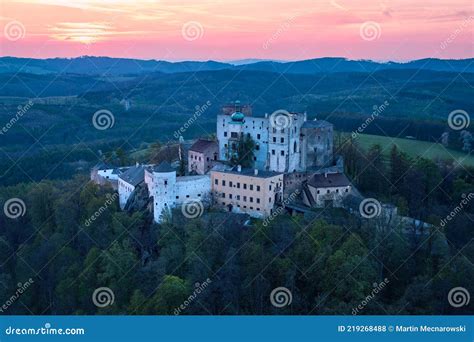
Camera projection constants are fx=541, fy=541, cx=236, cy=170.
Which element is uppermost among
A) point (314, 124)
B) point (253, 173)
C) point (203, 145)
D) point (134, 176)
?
point (314, 124)

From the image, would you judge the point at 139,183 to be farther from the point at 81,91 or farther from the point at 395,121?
the point at 81,91

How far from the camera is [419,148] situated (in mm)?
68500

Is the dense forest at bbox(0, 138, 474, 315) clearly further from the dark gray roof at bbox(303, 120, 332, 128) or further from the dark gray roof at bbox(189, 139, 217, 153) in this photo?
the dark gray roof at bbox(189, 139, 217, 153)

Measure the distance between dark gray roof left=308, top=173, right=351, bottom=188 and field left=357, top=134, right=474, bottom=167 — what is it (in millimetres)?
20292

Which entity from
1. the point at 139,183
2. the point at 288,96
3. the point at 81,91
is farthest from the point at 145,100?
the point at 139,183

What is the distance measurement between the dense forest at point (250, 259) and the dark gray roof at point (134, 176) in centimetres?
227

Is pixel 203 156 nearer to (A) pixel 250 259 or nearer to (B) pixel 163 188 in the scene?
(B) pixel 163 188

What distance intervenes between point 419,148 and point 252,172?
33911 millimetres

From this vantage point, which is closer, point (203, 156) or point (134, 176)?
point (134, 176)

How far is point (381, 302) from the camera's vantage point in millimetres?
34625

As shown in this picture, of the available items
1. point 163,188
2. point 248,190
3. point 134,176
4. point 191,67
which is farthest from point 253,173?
point 191,67

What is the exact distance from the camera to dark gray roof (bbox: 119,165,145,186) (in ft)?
152

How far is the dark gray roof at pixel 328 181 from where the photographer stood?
43166 mm

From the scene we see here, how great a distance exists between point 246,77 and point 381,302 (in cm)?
13225
